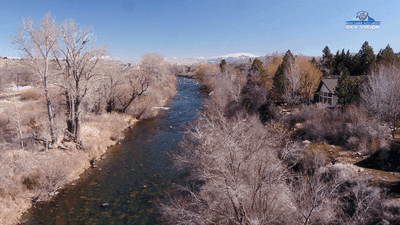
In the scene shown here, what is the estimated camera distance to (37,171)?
15141 millimetres

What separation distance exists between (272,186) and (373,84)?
698 inches

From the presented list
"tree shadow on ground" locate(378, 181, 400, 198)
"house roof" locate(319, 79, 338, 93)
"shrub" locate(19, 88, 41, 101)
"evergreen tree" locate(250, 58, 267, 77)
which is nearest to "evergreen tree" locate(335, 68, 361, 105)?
"house roof" locate(319, 79, 338, 93)

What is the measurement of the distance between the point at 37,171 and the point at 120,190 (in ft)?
19.4

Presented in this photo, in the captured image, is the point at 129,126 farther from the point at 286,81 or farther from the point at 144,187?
the point at 286,81

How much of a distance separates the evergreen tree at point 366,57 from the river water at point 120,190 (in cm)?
3514

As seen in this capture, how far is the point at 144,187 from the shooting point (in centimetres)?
1573

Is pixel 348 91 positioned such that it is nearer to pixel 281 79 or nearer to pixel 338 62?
pixel 281 79

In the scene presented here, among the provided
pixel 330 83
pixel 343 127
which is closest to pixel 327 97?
pixel 330 83

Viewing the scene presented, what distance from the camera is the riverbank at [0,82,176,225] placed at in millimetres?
13047

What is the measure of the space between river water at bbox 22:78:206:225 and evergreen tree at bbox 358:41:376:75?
35.1m

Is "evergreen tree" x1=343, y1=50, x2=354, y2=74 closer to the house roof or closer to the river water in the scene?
the house roof

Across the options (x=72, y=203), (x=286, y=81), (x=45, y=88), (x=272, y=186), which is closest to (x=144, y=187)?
(x=72, y=203)

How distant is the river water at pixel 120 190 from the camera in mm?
12578

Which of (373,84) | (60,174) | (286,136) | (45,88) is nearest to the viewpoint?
(60,174)
